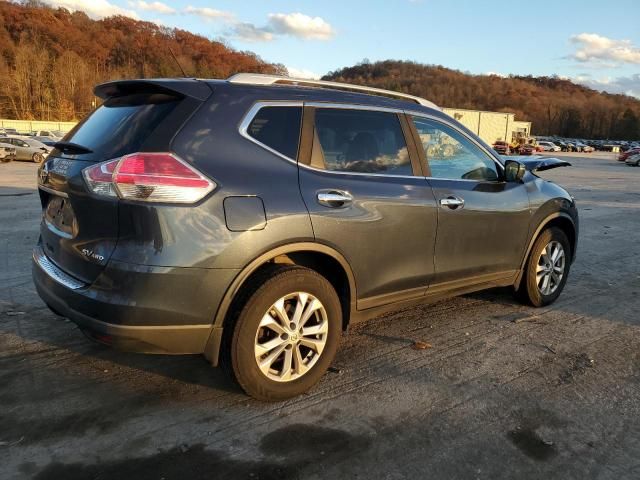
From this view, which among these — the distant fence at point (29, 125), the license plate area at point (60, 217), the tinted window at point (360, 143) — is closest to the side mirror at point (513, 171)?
the tinted window at point (360, 143)

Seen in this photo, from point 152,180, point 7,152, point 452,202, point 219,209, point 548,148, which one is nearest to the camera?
point 152,180

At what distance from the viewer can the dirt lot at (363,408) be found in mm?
2656

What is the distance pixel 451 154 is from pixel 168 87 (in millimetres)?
2232

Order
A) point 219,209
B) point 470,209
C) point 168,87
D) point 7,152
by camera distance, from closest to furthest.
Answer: point 219,209 < point 168,87 < point 470,209 < point 7,152

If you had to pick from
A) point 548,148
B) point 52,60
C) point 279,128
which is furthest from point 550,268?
point 52,60

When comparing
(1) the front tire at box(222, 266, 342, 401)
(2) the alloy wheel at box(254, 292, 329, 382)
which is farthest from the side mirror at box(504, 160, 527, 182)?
(2) the alloy wheel at box(254, 292, 329, 382)

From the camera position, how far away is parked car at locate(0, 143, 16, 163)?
87.7ft

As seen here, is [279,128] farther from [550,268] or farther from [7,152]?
[7,152]

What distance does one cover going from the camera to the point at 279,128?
10.4ft

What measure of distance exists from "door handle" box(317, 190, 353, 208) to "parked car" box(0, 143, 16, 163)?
2859cm

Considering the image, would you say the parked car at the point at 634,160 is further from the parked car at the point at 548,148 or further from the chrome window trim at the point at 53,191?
the chrome window trim at the point at 53,191

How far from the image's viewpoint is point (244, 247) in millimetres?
2893

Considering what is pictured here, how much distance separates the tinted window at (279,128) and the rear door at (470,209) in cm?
108

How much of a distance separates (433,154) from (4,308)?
3832mm
